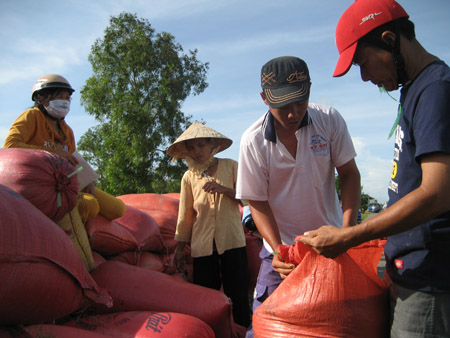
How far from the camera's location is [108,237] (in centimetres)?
319

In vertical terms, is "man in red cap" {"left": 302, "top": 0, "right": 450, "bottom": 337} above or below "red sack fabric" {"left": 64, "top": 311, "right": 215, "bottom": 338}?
above

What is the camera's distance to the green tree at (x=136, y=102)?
16953 mm

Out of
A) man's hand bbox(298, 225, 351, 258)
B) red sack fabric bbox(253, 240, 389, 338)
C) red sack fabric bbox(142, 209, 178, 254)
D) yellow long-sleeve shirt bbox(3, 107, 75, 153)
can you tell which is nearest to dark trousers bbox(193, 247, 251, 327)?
red sack fabric bbox(142, 209, 178, 254)

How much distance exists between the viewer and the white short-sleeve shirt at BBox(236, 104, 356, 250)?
2039 millimetres

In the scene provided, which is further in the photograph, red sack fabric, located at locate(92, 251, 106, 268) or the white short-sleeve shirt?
red sack fabric, located at locate(92, 251, 106, 268)

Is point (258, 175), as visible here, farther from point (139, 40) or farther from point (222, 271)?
point (139, 40)

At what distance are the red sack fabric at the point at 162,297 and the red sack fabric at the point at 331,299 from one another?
997 millimetres

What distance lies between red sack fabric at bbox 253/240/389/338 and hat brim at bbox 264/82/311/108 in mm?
648

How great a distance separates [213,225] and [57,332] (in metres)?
1.66

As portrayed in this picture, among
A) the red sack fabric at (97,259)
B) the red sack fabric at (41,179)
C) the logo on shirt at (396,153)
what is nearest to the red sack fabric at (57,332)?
the red sack fabric at (41,179)

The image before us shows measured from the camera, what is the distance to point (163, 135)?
1769 centimetres

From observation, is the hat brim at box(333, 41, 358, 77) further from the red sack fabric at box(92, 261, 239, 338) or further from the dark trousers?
the dark trousers

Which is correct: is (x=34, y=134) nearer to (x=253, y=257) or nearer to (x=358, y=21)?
(x=358, y=21)

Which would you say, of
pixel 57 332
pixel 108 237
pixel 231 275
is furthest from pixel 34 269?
pixel 231 275
